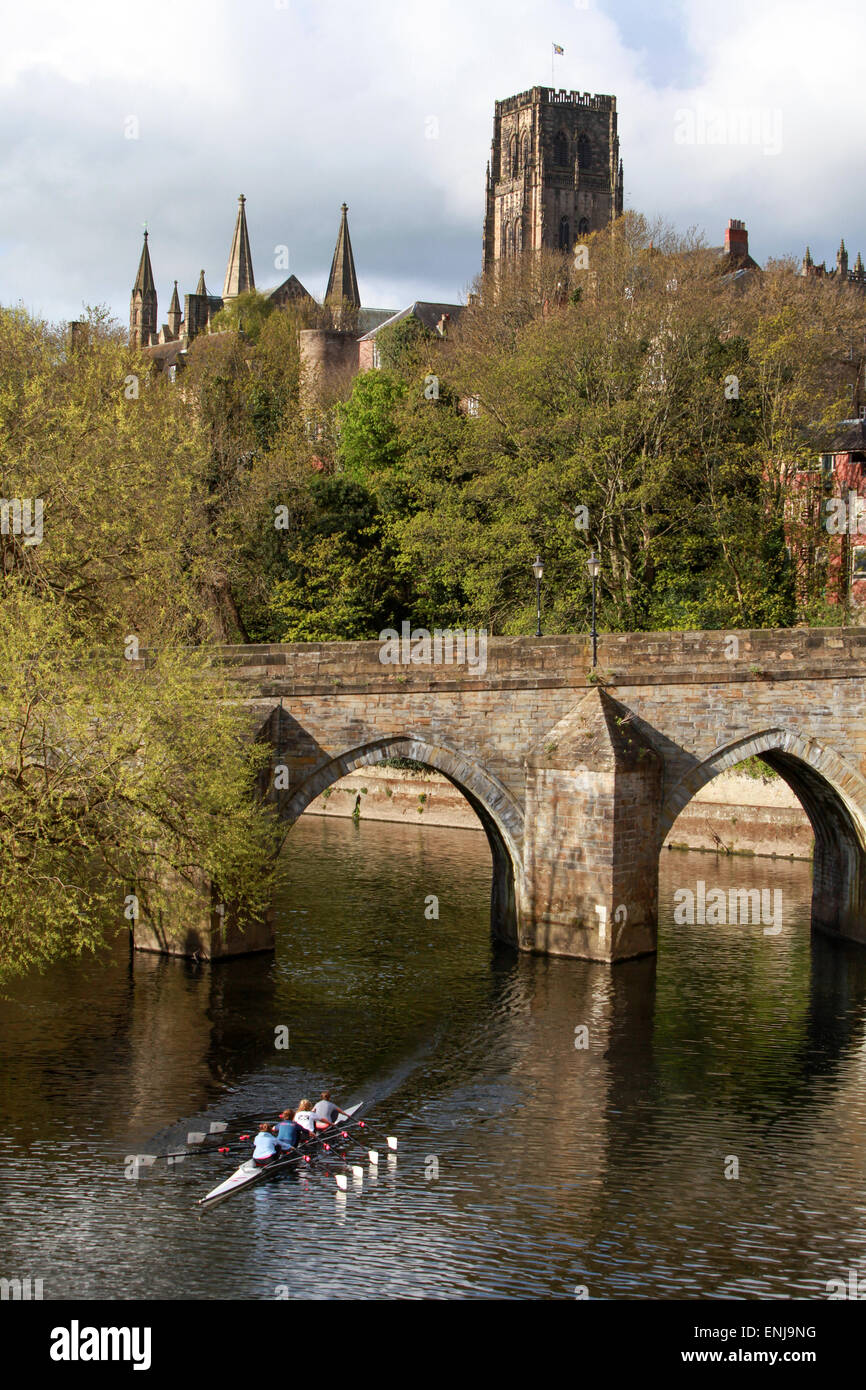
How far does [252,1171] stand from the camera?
16.9m

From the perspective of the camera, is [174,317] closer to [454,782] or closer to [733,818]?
[733,818]

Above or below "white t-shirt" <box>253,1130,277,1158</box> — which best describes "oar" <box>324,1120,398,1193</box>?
below

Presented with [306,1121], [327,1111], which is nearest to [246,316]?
[327,1111]

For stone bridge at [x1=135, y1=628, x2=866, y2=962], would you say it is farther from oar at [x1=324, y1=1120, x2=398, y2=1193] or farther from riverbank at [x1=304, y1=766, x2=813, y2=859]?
riverbank at [x1=304, y1=766, x2=813, y2=859]

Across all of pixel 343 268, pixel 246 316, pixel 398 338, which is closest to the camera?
pixel 398 338

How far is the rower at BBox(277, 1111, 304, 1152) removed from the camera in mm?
A: 17473

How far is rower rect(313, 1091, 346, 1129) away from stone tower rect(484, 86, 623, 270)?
8607 cm

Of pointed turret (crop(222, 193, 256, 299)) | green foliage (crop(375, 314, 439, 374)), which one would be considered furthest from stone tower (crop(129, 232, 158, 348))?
green foliage (crop(375, 314, 439, 374))

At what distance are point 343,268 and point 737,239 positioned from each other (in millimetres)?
40159

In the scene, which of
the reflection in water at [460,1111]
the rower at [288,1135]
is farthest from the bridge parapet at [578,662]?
the rower at [288,1135]

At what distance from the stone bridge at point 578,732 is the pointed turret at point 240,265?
87056mm

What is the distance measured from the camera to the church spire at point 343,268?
334 feet

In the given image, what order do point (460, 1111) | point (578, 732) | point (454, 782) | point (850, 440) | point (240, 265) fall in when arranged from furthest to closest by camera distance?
point (240, 265) < point (850, 440) < point (454, 782) < point (578, 732) < point (460, 1111)

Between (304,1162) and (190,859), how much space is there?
6.33m
